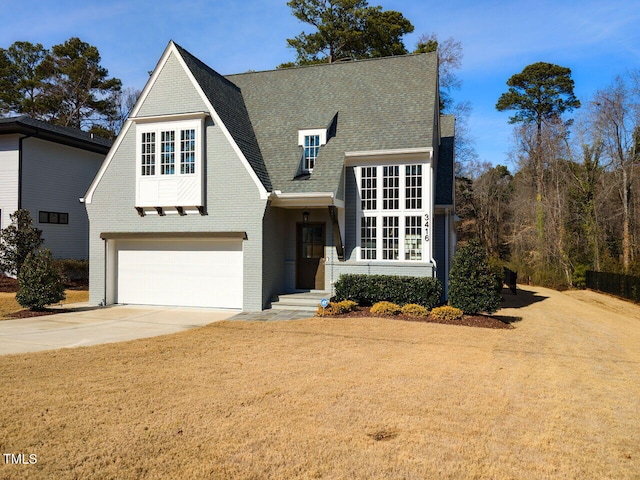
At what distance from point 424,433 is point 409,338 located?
16.3 ft

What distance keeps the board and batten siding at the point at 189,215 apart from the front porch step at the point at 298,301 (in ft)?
1.59

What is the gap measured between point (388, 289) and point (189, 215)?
21.9 feet

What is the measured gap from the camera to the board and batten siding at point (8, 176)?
1905cm

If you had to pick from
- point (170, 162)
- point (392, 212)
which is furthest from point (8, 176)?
point (392, 212)

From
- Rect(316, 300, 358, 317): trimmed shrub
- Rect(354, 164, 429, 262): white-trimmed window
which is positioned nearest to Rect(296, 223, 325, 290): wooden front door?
Rect(354, 164, 429, 262): white-trimmed window

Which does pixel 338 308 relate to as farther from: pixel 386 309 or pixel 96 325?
pixel 96 325

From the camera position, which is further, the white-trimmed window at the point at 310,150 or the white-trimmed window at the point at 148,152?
the white-trimmed window at the point at 310,150

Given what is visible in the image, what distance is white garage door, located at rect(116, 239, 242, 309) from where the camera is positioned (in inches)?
553

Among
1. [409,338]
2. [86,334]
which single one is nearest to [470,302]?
[409,338]

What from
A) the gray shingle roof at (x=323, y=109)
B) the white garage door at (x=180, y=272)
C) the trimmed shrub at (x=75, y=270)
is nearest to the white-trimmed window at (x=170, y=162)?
the gray shingle roof at (x=323, y=109)

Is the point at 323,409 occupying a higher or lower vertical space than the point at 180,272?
lower

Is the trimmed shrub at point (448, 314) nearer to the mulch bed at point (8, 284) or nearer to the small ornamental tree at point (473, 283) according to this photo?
the small ornamental tree at point (473, 283)

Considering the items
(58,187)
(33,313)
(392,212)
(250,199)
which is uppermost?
(58,187)

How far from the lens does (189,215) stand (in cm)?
1410
